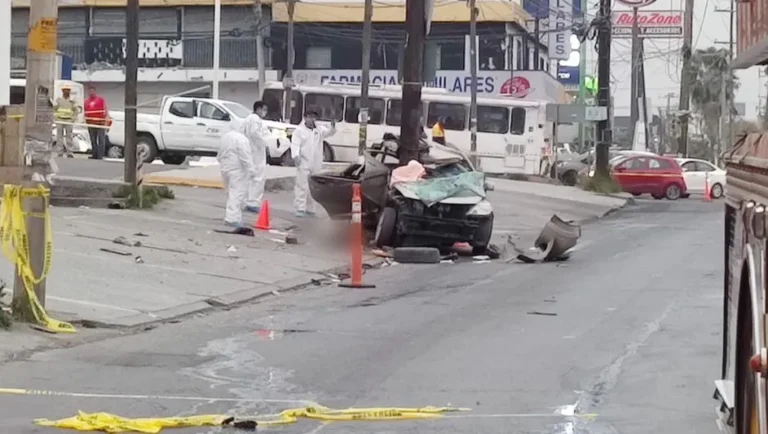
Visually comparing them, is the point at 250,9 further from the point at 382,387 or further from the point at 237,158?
the point at 382,387

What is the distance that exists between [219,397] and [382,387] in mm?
1154

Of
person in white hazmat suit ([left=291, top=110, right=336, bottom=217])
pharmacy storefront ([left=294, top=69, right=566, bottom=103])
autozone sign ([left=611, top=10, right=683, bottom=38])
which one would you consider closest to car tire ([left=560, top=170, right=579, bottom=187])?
autozone sign ([left=611, top=10, right=683, bottom=38])

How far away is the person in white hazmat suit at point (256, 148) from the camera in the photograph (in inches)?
818

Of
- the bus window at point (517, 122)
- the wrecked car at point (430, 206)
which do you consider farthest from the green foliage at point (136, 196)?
the bus window at point (517, 122)

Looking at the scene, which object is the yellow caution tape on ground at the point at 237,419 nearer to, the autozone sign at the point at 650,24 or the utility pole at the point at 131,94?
A: the utility pole at the point at 131,94

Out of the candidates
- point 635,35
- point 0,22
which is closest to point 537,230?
point 0,22

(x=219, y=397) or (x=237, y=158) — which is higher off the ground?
(x=237, y=158)

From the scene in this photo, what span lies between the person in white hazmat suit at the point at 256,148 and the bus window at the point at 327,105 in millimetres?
21299

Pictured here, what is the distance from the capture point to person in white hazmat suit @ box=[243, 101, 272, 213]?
2078cm

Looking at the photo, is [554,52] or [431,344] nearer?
[431,344]

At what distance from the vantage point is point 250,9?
194 ft

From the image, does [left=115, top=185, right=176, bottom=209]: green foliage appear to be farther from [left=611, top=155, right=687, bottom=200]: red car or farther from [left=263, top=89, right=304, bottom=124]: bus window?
[left=611, top=155, right=687, bottom=200]: red car

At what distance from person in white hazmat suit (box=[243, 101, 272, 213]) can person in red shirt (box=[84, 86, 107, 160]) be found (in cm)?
992

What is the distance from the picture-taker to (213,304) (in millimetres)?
14031
